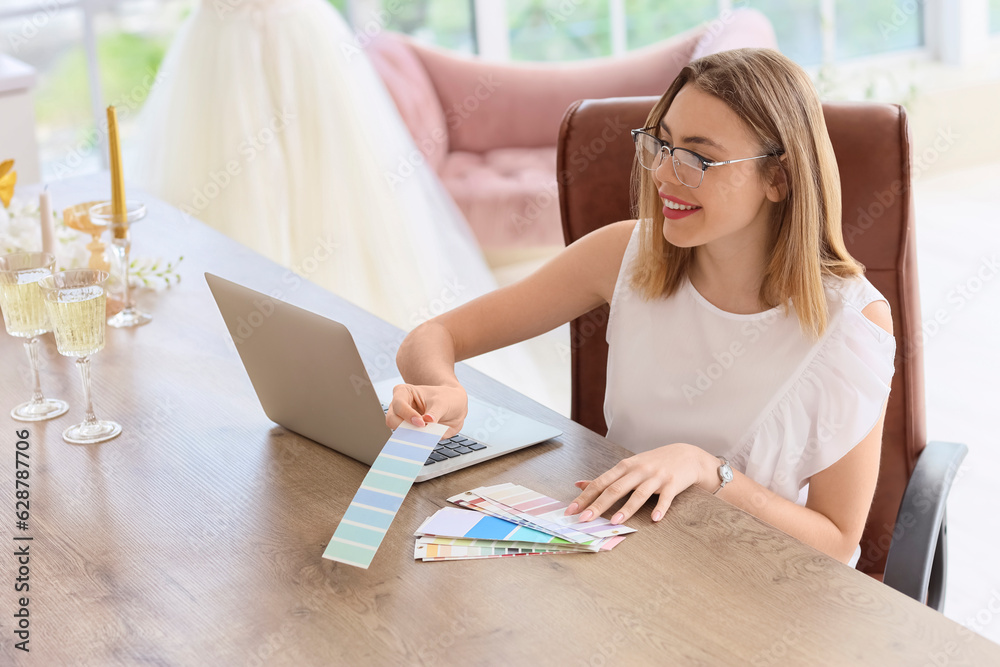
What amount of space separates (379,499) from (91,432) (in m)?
0.49

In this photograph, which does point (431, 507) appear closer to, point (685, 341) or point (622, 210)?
point (685, 341)

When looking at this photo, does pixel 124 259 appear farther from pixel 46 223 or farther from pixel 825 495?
pixel 825 495

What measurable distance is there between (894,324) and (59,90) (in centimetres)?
384

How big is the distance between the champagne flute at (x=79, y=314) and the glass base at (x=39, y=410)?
8 centimetres

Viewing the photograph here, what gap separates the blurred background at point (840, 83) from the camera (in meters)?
2.99

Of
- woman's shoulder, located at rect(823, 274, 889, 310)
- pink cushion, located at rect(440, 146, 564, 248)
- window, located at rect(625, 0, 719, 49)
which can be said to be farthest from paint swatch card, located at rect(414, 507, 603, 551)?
window, located at rect(625, 0, 719, 49)

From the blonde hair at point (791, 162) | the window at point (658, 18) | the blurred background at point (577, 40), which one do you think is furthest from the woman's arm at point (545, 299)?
the window at point (658, 18)

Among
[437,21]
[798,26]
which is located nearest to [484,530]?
[437,21]

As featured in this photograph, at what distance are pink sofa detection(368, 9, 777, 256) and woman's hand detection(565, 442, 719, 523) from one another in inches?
117

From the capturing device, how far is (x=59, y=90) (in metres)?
4.31

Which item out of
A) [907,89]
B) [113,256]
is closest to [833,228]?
[113,256]

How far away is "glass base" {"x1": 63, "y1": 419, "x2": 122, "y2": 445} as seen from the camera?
1277 mm
